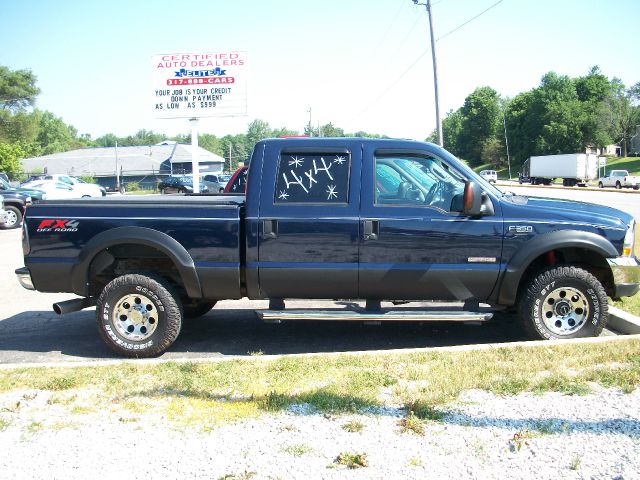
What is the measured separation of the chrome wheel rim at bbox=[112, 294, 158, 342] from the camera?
5691mm

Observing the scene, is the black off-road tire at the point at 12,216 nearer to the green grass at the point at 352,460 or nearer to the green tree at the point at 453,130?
the green grass at the point at 352,460

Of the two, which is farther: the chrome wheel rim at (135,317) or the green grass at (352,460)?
the chrome wheel rim at (135,317)

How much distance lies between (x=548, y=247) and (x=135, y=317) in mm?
3887

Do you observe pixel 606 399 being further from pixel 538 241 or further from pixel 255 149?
pixel 255 149

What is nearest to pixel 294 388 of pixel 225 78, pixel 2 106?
pixel 225 78

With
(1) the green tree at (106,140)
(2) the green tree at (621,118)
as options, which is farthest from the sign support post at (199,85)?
(1) the green tree at (106,140)

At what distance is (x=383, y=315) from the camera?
5.56 meters

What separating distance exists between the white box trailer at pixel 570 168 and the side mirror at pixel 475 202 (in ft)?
187

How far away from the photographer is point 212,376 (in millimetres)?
4848

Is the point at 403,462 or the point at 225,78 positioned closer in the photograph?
the point at 403,462

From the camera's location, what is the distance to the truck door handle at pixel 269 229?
5.56 m

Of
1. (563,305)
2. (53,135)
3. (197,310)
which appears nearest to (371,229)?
(563,305)

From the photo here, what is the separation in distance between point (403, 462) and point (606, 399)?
5.55 ft

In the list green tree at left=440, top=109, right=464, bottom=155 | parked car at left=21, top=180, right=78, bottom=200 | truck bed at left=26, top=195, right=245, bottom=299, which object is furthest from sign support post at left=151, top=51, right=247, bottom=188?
green tree at left=440, top=109, right=464, bottom=155
